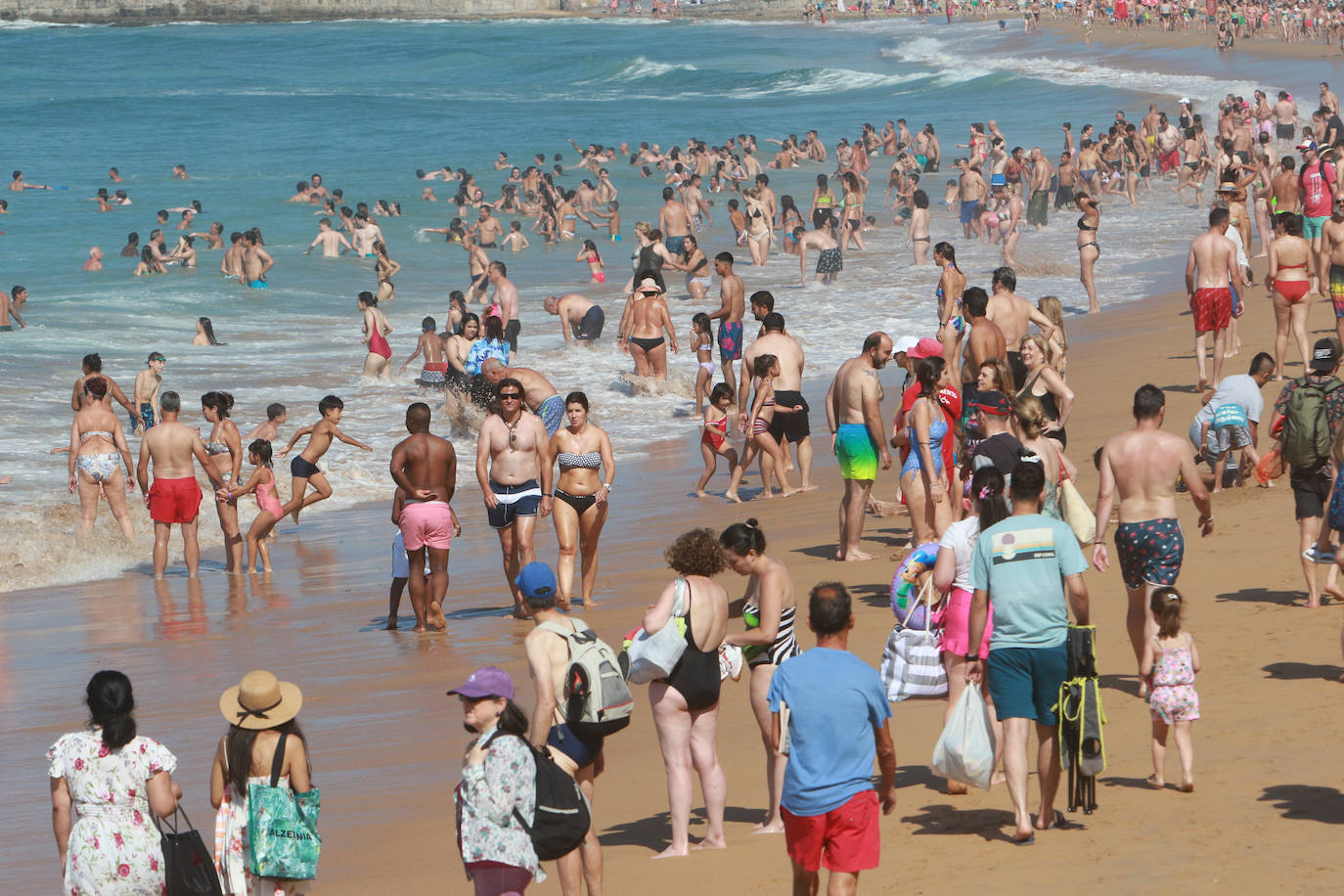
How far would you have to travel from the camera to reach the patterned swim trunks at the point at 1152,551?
254 inches

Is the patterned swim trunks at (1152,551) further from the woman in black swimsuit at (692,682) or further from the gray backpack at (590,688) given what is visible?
the gray backpack at (590,688)

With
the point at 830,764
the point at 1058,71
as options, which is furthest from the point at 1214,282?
the point at 1058,71

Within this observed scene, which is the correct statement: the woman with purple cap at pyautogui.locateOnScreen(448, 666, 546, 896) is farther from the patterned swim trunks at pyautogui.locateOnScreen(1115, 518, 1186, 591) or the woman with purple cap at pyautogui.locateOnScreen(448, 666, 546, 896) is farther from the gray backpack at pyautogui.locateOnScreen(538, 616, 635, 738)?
the patterned swim trunks at pyautogui.locateOnScreen(1115, 518, 1186, 591)

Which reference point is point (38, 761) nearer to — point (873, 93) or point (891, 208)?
point (891, 208)

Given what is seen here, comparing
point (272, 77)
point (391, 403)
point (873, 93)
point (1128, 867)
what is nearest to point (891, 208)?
point (391, 403)

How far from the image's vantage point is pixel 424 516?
8.90 metres

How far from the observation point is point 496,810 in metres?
4.29

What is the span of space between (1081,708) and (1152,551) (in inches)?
60.1

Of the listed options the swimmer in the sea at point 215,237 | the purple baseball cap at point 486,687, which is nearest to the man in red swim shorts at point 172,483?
the purple baseball cap at point 486,687

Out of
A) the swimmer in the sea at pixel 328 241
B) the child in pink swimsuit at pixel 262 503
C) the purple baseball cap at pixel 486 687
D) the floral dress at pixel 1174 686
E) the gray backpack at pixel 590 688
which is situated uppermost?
the purple baseball cap at pixel 486 687

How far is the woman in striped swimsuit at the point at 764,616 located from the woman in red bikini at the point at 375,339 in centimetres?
1321

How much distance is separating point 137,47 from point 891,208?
5411 centimetres

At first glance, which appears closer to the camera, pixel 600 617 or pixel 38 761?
pixel 38 761

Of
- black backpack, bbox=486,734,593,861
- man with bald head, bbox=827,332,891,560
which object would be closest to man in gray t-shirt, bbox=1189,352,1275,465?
man with bald head, bbox=827,332,891,560
